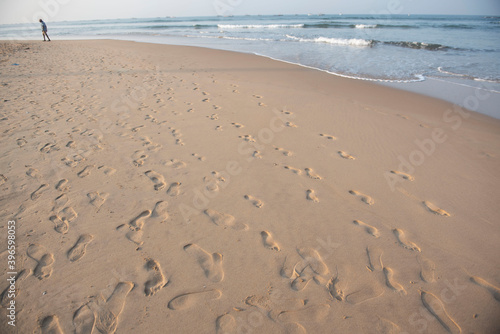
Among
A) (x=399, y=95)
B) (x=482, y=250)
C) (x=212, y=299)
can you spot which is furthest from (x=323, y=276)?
(x=399, y=95)

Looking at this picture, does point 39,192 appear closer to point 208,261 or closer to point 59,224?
point 59,224

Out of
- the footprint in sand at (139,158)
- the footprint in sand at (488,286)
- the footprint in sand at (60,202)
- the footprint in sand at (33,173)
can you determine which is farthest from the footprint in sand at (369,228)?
the footprint in sand at (33,173)

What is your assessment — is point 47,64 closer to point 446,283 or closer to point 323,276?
point 323,276

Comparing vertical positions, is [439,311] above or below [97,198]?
below

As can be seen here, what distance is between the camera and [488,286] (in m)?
1.96

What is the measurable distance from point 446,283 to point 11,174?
4.90m

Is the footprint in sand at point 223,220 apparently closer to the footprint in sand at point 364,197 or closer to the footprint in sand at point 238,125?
the footprint in sand at point 364,197

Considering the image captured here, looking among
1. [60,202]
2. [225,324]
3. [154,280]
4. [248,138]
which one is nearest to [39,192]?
[60,202]

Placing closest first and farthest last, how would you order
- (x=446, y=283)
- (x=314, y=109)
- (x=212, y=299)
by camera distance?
(x=212, y=299) → (x=446, y=283) → (x=314, y=109)

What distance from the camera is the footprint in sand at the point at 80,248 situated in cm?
208

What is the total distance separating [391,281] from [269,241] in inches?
41.6

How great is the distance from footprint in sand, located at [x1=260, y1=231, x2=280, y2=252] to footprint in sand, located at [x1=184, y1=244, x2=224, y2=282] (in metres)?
0.45

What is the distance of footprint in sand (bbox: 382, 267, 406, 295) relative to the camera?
1.92m

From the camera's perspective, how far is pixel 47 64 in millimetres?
10094
